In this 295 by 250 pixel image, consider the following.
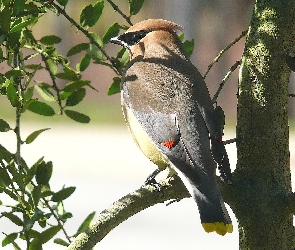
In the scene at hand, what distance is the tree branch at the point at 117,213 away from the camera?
2.10 m

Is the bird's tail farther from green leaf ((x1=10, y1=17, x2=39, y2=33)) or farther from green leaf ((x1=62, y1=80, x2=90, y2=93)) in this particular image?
green leaf ((x1=10, y1=17, x2=39, y2=33))

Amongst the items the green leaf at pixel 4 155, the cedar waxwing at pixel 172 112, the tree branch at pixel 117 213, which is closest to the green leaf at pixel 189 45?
the cedar waxwing at pixel 172 112

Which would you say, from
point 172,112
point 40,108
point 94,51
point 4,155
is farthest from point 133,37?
point 4,155

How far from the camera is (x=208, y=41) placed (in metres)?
16.5

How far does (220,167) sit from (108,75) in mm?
14656

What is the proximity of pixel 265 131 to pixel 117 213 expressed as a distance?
51 centimetres

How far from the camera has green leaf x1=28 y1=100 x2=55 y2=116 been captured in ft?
7.61

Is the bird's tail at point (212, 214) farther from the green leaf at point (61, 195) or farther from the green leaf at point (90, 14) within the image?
the green leaf at point (90, 14)

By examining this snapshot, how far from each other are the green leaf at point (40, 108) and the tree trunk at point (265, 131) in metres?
0.58

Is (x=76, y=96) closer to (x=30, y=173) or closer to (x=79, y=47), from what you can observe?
(x=79, y=47)

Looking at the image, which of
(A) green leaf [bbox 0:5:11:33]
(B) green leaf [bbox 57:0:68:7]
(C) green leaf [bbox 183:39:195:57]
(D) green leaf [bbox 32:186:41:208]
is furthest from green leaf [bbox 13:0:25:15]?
(C) green leaf [bbox 183:39:195:57]

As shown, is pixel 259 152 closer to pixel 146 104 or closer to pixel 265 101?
pixel 265 101

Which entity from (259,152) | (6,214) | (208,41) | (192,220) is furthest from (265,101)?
(208,41)

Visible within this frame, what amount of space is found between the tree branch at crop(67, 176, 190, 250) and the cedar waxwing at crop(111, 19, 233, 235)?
0.24m
